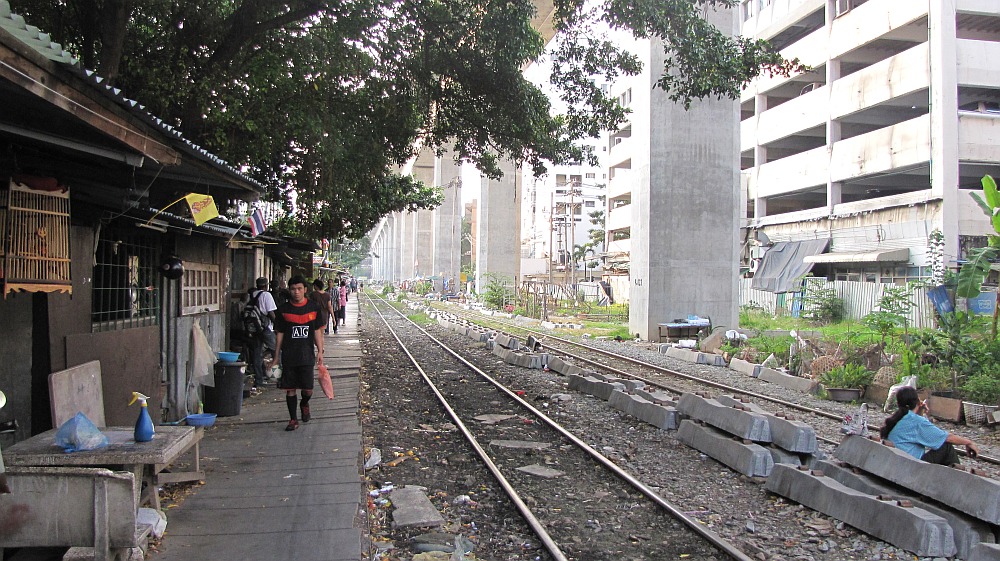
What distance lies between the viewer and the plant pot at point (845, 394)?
12.0m

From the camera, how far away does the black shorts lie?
308 inches

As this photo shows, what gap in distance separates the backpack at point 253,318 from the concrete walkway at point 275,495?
2.34 meters

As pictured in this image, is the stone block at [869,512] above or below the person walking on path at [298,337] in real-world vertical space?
below

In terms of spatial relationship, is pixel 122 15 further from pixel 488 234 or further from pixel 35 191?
pixel 488 234

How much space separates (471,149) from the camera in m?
15.4

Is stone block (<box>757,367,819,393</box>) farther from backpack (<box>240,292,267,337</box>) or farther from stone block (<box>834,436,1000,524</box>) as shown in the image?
backpack (<box>240,292,267,337</box>)

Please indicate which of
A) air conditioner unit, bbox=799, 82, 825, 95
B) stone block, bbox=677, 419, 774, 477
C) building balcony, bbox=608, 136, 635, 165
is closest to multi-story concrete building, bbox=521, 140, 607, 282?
building balcony, bbox=608, 136, 635, 165

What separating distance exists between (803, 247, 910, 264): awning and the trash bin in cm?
2539

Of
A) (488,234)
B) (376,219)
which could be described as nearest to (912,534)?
(376,219)

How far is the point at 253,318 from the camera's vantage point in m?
11.3

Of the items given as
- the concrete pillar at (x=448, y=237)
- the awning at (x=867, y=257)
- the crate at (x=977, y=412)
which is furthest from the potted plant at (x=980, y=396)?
the concrete pillar at (x=448, y=237)

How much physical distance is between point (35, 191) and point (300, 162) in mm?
7895

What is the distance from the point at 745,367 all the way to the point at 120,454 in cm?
1401

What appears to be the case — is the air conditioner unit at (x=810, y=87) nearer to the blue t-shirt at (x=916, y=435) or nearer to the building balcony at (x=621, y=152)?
the building balcony at (x=621, y=152)
